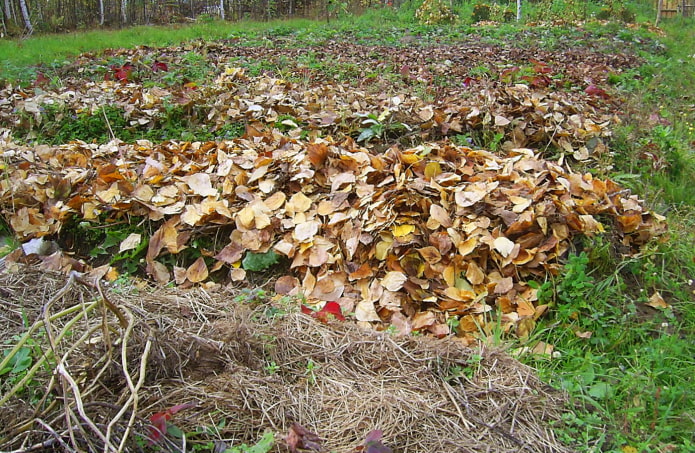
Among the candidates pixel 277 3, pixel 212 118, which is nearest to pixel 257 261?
pixel 212 118

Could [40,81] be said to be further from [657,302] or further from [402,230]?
[657,302]

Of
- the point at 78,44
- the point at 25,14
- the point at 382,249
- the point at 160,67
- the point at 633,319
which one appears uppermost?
the point at 25,14

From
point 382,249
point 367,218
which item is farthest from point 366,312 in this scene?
point 367,218

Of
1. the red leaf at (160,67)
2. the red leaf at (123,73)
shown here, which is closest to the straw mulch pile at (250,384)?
the red leaf at (123,73)

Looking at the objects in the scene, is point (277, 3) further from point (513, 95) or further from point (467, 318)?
point (467, 318)

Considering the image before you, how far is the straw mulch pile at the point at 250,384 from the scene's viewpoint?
3.91ft

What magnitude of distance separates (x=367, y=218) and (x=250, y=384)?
96 centimetres

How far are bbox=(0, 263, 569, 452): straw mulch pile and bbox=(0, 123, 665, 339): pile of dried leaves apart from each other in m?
0.32

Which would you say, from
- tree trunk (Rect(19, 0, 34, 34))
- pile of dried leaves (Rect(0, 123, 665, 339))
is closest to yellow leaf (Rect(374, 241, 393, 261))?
pile of dried leaves (Rect(0, 123, 665, 339))

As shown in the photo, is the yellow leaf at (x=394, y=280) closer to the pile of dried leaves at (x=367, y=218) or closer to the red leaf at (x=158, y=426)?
the pile of dried leaves at (x=367, y=218)

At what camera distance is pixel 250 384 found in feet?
4.70

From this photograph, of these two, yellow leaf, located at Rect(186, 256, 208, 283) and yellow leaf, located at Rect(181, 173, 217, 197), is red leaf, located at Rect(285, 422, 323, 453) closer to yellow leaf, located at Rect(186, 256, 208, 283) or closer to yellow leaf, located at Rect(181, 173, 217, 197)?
yellow leaf, located at Rect(186, 256, 208, 283)

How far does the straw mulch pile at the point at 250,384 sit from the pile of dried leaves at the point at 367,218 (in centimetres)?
32

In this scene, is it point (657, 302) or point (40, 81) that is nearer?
point (657, 302)
